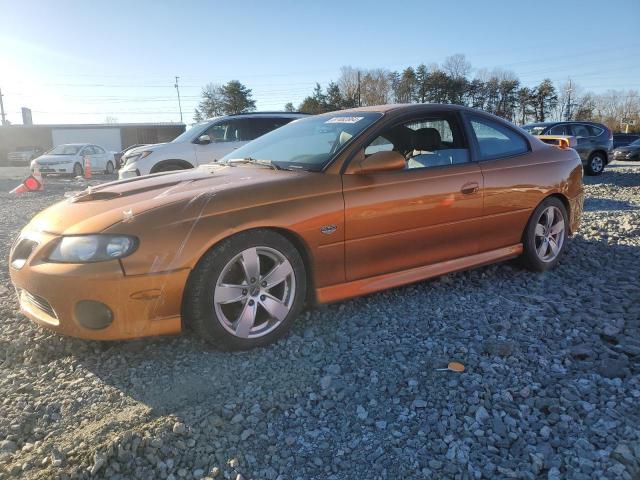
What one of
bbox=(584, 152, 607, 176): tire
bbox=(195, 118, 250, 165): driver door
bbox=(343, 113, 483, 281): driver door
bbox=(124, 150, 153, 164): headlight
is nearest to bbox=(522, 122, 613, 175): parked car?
bbox=(584, 152, 607, 176): tire

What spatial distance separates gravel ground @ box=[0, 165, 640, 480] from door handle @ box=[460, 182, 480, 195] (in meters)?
0.82

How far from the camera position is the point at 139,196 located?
3.03 metres

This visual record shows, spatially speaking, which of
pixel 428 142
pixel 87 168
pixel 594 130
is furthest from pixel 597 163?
pixel 87 168

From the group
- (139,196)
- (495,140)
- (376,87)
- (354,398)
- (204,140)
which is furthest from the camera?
(376,87)

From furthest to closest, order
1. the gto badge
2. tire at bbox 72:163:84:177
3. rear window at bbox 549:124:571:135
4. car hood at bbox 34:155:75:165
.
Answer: tire at bbox 72:163:84:177 → car hood at bbox 34:155:75:165 → rear window at bbox 549:124:571:135 → the gto badge

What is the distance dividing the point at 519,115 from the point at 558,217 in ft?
213

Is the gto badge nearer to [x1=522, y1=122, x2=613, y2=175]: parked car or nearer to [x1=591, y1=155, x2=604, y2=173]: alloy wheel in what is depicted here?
[x1=522, y1=122, x2=613, y2=175]: parked car

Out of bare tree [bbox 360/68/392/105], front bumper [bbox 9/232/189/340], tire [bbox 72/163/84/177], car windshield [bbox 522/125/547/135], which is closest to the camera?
front bumper [bbox 9/232/189/340]

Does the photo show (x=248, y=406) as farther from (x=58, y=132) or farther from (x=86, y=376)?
(x=58, y=132)

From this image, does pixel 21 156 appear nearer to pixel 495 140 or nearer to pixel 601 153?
pixel 601 153

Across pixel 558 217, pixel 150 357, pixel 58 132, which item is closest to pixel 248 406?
pixel 150 357

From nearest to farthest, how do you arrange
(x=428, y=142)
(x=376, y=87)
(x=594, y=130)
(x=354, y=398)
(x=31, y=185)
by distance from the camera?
(x=354, y=398)
(x=428, y=142)
(x=31, y=185)
(x=594, y=130)
(x=376, y=87)

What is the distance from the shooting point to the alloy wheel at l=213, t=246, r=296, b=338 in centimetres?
282

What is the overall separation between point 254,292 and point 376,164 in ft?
3.86
